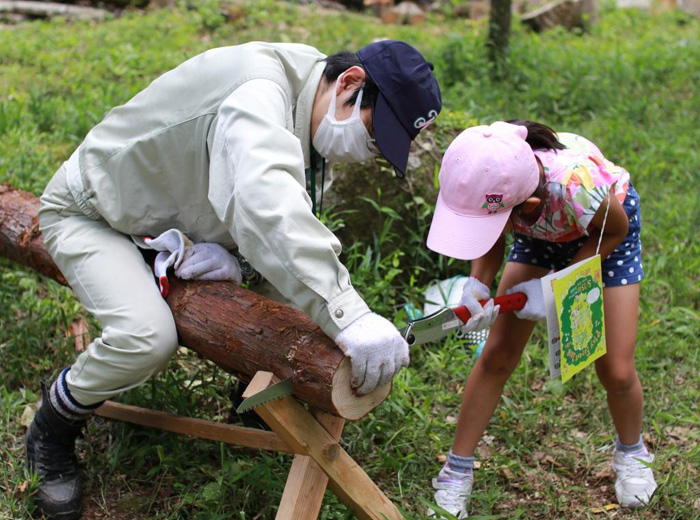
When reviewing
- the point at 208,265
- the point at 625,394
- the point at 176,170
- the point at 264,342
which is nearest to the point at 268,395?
the point at 264,342

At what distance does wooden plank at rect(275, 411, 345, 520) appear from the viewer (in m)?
2.15

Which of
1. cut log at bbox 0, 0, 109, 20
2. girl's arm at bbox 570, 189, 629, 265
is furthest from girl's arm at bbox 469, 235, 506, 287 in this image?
cut log at bbox 0, 0, 109, 20

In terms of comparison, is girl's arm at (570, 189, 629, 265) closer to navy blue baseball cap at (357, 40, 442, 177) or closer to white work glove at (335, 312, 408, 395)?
navy blue baseball cap at (357, 40, 442, 177)

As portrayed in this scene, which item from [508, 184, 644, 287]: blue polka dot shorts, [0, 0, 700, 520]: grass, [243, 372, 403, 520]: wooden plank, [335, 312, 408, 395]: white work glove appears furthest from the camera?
[0, 0, 700, 520]: grass

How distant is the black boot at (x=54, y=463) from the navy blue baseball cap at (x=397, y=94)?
1.41m

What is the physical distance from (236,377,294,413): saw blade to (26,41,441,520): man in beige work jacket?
8.1 inches

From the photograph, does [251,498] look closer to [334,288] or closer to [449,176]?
[334,288]

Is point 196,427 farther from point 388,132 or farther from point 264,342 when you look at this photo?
point 388,132

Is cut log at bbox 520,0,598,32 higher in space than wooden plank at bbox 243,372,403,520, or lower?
lower

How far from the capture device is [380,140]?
2295mm

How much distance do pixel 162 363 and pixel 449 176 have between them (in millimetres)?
1087

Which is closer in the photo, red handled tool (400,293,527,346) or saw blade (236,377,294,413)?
saw blade (236,377,294,413)

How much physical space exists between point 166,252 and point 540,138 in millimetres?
1267

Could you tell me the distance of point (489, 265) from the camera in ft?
8.59
